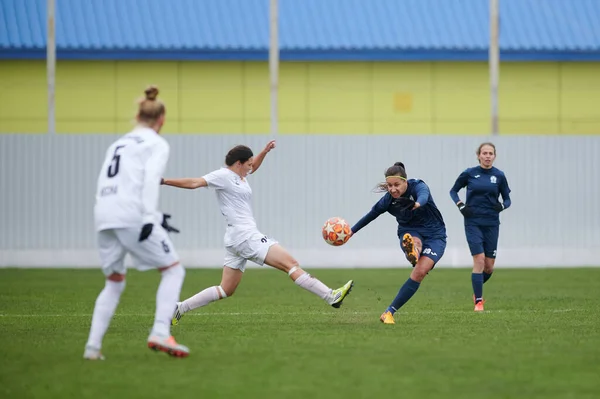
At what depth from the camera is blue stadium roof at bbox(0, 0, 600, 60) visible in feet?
102

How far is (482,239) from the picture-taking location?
16719 millimetres

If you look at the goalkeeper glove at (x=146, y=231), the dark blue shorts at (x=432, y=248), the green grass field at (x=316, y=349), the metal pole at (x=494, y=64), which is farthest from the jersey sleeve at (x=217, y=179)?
the metal pole at (x=494, y=64)

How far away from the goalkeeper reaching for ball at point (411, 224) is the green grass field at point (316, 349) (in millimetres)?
429

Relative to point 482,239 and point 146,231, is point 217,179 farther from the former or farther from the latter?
point 482,239

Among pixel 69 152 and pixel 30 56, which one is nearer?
pixel 69 152

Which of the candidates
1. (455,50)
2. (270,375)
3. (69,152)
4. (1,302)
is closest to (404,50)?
(455,50)

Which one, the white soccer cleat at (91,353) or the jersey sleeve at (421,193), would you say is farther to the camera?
the jersey sleeve at (421,193)

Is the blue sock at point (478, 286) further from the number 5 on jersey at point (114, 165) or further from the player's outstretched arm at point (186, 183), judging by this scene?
the number 5 on jersey at point (114, 165)

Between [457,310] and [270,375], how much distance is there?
697 cm

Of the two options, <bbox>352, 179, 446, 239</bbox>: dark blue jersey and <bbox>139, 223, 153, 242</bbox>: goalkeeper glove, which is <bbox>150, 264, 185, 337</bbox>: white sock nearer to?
<bbox>139, 223, 153, 242</bbox>: goalkeeper glove

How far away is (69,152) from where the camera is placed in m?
27.9

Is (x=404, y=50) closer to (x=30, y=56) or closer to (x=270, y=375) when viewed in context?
(x=30, y=56)

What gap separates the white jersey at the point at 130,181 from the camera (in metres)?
9.77

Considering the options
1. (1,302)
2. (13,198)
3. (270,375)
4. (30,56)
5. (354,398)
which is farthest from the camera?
(30,56)
